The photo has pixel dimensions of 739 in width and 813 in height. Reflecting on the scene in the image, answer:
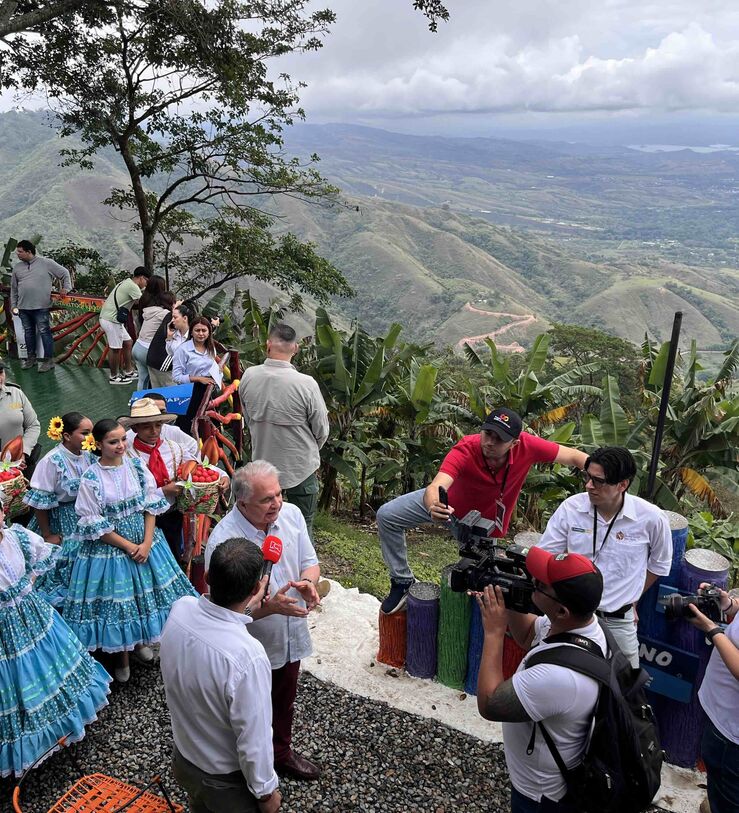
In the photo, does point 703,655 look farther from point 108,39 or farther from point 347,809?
point 108,39

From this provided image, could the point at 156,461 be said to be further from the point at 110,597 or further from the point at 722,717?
the point at 722,717

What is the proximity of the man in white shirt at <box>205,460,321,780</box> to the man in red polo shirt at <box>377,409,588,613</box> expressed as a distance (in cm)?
77

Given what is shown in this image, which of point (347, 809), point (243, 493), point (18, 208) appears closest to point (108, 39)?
point (243, 493)

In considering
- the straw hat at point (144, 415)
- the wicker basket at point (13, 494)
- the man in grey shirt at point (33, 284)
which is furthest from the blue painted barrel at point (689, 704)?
the man in grey shirt at point (33, 284)

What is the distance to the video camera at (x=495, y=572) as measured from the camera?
2.45m

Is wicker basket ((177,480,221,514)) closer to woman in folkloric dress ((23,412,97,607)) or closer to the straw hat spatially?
the straw hat

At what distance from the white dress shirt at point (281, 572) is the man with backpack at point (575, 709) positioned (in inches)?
42.3

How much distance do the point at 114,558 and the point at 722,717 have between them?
3.18m

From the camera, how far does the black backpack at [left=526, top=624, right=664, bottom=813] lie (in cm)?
218

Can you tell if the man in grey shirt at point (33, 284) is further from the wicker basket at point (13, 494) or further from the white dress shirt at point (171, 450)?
the wicker basket at point (13, 494)

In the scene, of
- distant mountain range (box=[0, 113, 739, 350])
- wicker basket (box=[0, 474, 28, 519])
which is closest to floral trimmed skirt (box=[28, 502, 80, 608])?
wicker basket (box=[0, 474, 28, 519])

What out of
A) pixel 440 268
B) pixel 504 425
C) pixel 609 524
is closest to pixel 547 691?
pixel 609 524

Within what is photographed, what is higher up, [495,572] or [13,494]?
[495,572]

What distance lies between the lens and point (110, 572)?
3.90 metres
